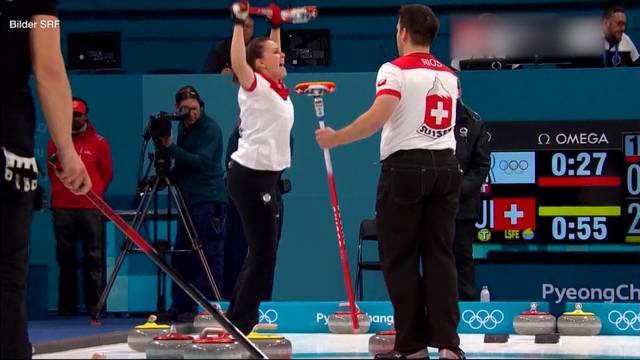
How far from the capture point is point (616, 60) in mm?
10234

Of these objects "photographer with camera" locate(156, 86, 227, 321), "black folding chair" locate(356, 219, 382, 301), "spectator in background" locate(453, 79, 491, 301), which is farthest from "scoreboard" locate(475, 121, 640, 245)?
"photographer with camera" locate(156, 86, 227, 321)

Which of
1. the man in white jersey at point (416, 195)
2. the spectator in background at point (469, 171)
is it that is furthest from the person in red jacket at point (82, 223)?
the man in white jersey at point (416, 195)

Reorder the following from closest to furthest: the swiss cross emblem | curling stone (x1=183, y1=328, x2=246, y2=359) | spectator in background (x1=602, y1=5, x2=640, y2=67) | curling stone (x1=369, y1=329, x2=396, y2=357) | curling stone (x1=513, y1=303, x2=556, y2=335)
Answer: the swiss cross emblem
curling stone (x1=183, y1=328, x2=246, y2=359)
curling stone (x1=369, y1=329, x2=396, y2=357)
curling stone (x1=513, y1=303, x2=556, y2=335)
spectator in background (x1=602, y1=5, x2=640, y2=67)

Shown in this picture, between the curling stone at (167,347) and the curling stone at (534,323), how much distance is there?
2814 mm

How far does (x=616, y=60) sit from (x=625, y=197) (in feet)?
4.83

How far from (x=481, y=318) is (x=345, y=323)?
1067 millimetres

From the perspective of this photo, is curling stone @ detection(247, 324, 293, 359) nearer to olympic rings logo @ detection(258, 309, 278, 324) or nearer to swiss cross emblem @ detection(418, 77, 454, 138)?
swiss cross emblem @ detection(418, 77, 454, 138)

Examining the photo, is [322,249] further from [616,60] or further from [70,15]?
[70,15]

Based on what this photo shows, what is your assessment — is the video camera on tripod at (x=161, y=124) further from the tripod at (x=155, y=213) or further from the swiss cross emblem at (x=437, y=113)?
the swiss cross emblem at (x=437, y=113)

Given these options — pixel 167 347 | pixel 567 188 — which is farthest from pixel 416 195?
pixel 567 188

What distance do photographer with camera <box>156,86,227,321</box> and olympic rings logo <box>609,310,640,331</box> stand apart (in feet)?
10.2

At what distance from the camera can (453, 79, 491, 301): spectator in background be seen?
29.0 feet

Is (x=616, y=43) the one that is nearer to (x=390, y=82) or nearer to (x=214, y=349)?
(x=390, y=82)

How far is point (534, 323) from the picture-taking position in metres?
8.08
